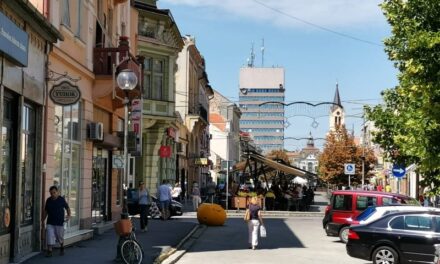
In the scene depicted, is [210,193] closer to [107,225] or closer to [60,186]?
[107,225]

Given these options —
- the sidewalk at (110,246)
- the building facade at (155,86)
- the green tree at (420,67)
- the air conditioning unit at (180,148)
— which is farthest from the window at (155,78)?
the green tree at (420,67)

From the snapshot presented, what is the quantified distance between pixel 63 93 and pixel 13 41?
3.21 m

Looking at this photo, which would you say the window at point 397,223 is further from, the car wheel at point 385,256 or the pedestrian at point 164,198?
the pedestrian at point 164,198

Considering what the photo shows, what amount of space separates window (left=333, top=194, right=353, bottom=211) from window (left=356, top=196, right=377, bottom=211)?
0.25 m

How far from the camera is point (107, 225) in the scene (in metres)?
23.1

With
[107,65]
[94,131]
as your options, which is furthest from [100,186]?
[107,65]

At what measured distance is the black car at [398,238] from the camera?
1486cm

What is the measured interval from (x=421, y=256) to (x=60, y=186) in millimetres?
9207

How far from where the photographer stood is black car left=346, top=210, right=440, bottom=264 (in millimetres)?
14859

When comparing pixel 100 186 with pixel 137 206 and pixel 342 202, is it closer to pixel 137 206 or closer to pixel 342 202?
pixel 137 206

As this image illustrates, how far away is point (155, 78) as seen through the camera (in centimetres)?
4216

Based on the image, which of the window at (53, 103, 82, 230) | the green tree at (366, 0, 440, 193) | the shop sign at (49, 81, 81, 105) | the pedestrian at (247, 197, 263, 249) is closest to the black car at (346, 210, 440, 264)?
the green tree at (366, 0, 440, 193)

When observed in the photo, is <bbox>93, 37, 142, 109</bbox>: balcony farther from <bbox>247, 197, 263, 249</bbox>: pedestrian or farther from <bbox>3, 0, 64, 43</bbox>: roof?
<bbox>247, 197, 263, 249</bbox>: pedestrian

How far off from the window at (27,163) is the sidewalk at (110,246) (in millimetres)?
1002
